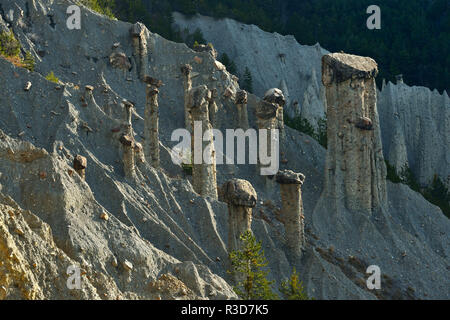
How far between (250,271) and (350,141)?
1716 centimetres

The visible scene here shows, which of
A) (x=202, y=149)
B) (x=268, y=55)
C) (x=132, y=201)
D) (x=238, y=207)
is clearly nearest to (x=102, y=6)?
(x=268, y=55)

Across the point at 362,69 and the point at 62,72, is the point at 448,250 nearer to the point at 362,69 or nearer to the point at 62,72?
A: the point at 362,69

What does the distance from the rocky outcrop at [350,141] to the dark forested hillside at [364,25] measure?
33069 mm

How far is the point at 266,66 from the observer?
72.1 m

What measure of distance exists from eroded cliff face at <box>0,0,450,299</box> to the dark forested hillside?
2757 centimetres

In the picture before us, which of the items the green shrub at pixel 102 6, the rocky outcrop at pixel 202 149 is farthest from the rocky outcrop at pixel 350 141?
the green shrub at pixel 102 6

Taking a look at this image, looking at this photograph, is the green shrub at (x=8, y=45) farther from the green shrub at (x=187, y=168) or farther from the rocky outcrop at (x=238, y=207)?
the rocky outcrop at (x=238, y=207)

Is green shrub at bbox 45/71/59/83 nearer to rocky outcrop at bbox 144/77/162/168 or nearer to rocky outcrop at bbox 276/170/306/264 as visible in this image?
rocky outcrop at bbox 144/77/162/168

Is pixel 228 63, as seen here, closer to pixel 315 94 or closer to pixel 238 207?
pixel 315 94

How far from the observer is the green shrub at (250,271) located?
90.0ft

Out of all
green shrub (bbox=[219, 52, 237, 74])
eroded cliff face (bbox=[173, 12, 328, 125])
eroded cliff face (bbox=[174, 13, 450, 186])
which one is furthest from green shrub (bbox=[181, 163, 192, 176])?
eroded cliff face (bbox=[173, 12, 328, 125])

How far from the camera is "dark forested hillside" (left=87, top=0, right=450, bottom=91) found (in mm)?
78562

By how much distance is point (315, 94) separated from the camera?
6912 cm
